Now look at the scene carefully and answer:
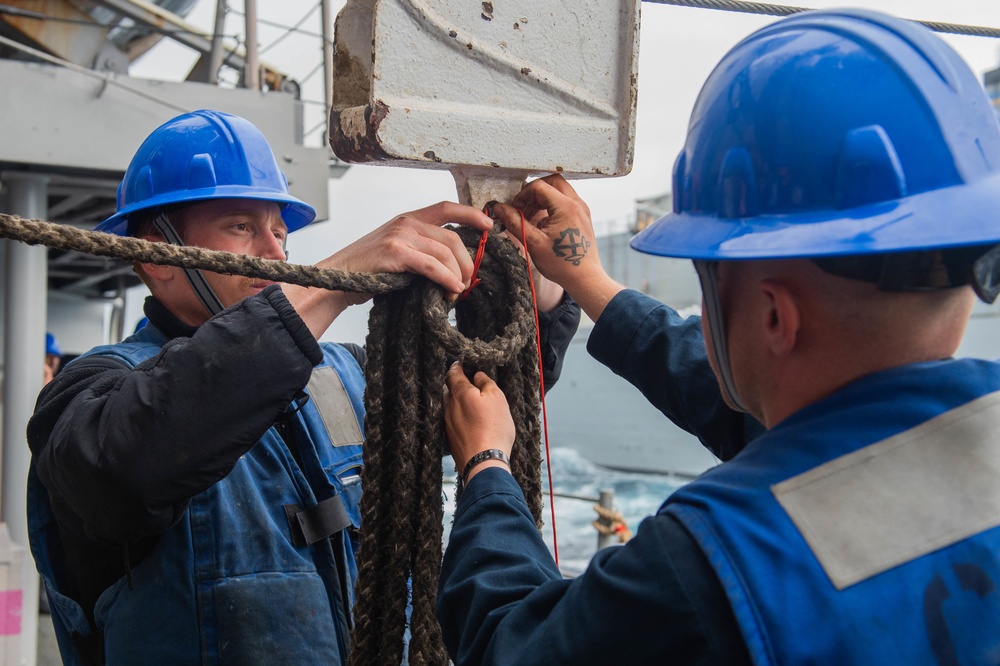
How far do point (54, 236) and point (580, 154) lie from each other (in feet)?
3.20

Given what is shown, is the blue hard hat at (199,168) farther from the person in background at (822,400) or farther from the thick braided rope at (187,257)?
the person in background at (822,400)

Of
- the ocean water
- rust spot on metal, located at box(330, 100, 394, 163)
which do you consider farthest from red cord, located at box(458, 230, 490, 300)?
the ocean water

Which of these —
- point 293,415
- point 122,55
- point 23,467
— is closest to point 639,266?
point 122,55

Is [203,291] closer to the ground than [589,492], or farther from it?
farther from it

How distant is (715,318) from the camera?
1251mm

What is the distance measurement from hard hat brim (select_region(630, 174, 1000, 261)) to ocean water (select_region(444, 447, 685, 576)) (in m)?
21.4

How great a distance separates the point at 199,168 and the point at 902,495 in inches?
71.2

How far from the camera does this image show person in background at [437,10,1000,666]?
3.24ft

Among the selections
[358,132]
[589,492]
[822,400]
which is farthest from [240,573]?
[589,492]

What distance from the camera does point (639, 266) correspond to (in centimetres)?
2673

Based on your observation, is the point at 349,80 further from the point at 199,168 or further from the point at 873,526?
the point at 873,526

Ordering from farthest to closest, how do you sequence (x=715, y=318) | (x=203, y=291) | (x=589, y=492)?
(x=589, y=492)
(x=203, y=291)
(x=715, y=318)

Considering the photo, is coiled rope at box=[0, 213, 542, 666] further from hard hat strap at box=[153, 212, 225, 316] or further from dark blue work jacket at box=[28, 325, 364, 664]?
hard hat strap at box=[153, 212, 225, 316]

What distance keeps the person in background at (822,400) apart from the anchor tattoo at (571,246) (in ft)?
1.68
